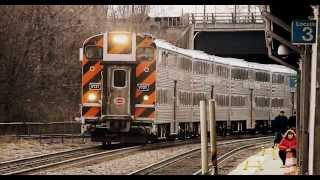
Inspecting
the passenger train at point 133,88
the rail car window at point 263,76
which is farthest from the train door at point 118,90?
the rail car window at point 263,76

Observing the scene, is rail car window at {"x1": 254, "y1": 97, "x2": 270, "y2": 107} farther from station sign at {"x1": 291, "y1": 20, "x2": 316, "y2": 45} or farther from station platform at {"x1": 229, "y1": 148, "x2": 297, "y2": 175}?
station sign at {"x1": 291, "y1": 20, "x2": 316, "y2": 45}

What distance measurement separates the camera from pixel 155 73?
2420 cm

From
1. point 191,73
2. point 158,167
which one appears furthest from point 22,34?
point 158,167

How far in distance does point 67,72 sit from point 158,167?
22099mm

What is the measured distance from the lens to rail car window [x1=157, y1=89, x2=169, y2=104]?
24.5 meters

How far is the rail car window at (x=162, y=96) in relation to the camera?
2449cm

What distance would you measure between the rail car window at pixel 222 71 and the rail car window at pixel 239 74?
95 centimetres

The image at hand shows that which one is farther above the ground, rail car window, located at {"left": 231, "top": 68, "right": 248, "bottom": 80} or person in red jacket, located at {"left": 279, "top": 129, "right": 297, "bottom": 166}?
rail car window, located at {"left": 231, "top": 68, "right": 248, "bottom": 80}

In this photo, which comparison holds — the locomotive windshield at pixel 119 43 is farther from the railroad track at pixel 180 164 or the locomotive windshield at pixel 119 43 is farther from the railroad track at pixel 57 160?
the railroad track at pixel 180 164

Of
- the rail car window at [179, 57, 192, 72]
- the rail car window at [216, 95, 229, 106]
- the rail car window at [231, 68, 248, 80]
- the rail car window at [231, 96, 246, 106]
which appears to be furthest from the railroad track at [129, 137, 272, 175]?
the rail car window at [231, 68, 248, 80]

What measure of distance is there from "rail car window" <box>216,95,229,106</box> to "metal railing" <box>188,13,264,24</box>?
1319 cm

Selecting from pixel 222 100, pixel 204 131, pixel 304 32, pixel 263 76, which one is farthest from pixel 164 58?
pixel 263 76

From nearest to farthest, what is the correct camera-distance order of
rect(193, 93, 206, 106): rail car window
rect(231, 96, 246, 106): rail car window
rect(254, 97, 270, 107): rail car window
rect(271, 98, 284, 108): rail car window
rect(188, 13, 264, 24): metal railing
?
1. rect(193, 93, 206, 106): rail car window
2. rect(231, 96, 246, 106): rail car window
3. rect(254, 97, 270, 107): rail car window
4. rect(271, 98, 284, 108): rail car window
5. rect(188, 13, 264, 24): metal railing

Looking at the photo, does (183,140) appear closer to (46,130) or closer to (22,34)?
(46,130)
